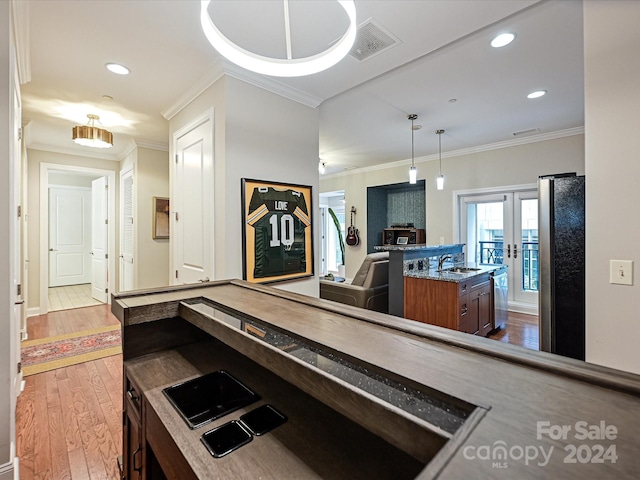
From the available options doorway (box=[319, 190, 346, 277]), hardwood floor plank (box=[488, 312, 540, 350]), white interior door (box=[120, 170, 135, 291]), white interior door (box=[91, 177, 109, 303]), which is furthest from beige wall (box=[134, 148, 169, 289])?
hardwood floor plank (box=[488, 312, 540, 350])

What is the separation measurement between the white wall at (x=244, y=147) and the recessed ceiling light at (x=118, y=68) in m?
0.59

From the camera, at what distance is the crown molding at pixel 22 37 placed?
191 cm

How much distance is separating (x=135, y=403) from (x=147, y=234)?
398 centimetres

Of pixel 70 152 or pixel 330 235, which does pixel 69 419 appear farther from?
pixel 330 235

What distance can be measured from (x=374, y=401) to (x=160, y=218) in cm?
508

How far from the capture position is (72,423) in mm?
2264

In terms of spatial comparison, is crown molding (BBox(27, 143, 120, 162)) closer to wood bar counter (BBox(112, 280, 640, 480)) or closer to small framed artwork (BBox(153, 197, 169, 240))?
small framed artwork (BBox(153, 197, 169, 240))

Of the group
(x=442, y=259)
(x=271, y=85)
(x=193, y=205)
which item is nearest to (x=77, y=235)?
(x=193, y=205)

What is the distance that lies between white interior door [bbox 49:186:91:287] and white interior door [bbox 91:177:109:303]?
183 centimetres

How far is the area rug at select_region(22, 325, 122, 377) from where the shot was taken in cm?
321

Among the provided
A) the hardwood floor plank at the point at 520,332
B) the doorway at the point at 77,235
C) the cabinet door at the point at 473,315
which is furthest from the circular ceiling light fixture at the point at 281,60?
the doorway at the point at 77,235

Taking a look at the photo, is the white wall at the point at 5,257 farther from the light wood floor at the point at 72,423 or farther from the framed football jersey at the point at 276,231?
the framed football jersey at the point at 276,231

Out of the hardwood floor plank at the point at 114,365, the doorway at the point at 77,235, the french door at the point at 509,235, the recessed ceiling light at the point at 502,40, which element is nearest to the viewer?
the recessed ceiling light at the point at 502,40

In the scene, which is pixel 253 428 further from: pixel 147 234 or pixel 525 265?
pixel 525 265
